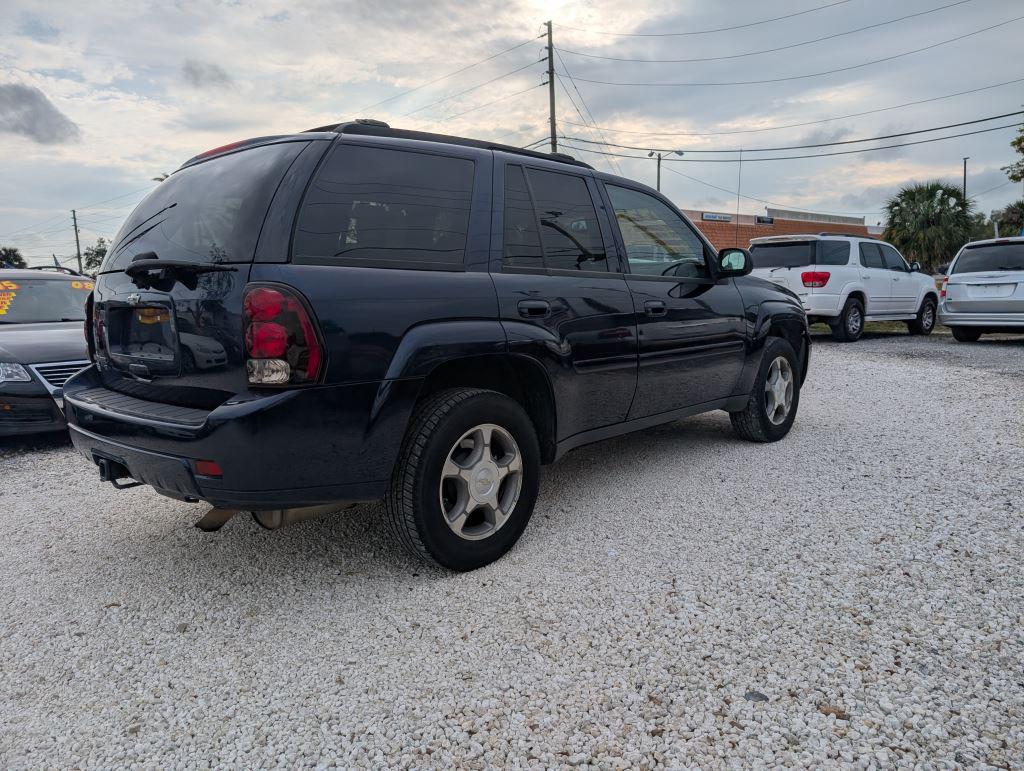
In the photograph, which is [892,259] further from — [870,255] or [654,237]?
[654,237]

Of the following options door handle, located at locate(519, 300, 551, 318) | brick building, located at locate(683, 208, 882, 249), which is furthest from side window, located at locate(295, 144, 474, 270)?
→ brick building, located at locate(683, 208, 882, 249)

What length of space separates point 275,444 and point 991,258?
12.5 meters

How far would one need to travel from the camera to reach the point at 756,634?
254 centimetres

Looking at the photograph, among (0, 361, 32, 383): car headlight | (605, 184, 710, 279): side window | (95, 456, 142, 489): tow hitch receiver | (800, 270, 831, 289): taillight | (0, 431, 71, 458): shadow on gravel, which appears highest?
(605, 184, 710, 279): side window

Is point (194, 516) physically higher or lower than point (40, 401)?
lower

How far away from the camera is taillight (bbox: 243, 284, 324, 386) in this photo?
249 centimetres

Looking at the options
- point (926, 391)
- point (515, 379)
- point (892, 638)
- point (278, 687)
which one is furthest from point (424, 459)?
point (926, 391)

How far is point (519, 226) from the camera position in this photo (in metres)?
3.38

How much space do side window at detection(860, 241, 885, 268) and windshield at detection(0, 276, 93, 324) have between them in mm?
11801

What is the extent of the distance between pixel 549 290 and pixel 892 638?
1.94 meters

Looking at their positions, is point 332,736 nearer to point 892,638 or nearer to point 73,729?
point 73,729

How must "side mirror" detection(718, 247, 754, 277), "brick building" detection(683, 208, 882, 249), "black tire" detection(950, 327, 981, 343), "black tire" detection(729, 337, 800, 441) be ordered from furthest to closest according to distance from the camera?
"brick building" detection(683, 208, 882, 249) < "black tire" detection(950, 327, 981, 343) < "black tire" detection(729, 337, 800, 441) < "side mirror" detection(718, 247, 754, 277)

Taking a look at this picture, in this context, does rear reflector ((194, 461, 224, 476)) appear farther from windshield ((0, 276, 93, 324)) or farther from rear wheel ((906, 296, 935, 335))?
rear wheel ((906, 296, 935, 335))

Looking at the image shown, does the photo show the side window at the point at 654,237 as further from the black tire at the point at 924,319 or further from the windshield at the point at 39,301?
the black tire at the point at 924,319
